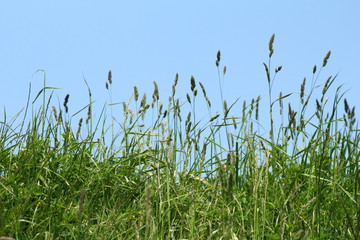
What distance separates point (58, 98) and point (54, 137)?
0.89ft

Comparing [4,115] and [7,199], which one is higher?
[4,115]

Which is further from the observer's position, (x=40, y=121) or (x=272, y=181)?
(x=40, y=121)

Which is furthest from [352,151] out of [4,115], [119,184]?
[4,115]

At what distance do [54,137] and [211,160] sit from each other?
1058 millimetres

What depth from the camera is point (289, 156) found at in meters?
3.53

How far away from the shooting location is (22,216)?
10.2 ft

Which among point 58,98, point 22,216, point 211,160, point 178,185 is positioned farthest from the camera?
point 58,98

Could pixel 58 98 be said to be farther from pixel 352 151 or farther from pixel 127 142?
pixel 352 151

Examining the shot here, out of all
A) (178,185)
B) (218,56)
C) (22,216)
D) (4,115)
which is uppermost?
(218,56)

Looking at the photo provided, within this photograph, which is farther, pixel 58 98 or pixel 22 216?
pixel 58 98

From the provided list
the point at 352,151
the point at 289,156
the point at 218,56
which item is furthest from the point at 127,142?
the point at 352,151

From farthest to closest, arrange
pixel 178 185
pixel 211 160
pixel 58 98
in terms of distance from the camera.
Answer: pixel 58 98 → pixel 211 160 → pixel 178 185

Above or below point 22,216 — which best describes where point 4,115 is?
above

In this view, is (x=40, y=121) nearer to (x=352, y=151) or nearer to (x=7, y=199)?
(x=7, y=199)
